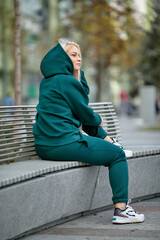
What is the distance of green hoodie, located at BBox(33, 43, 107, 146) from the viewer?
5.03 meters

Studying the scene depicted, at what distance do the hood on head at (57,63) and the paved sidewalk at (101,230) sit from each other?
1388 millimetres

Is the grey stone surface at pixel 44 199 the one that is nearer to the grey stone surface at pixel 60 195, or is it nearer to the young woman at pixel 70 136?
the grey stone surface at pixel 60 195

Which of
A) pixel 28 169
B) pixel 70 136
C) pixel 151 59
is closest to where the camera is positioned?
pixel 28 169

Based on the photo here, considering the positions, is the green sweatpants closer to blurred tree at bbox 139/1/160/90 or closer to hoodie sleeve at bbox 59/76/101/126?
hoodie sleeve at bbox 59/76/101/126

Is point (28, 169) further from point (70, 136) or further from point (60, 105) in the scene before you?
point (60, 105)

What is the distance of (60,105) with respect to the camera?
5.09 meters

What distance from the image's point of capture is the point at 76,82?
512 cm

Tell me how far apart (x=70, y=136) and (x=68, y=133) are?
32 millimetres

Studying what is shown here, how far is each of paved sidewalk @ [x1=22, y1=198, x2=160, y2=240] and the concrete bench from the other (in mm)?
88

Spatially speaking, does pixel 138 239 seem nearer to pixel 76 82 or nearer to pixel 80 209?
pixel 80 209

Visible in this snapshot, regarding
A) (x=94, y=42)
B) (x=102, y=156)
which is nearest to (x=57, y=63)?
(x=102, y=156)

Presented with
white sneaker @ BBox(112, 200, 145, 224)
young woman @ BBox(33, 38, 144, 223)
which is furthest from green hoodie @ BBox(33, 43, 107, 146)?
white sneaker @ BBox(112, 200, 145, 224)

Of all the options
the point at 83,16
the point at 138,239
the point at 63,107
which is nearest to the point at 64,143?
the point at 63,107

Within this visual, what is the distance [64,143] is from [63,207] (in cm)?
57
